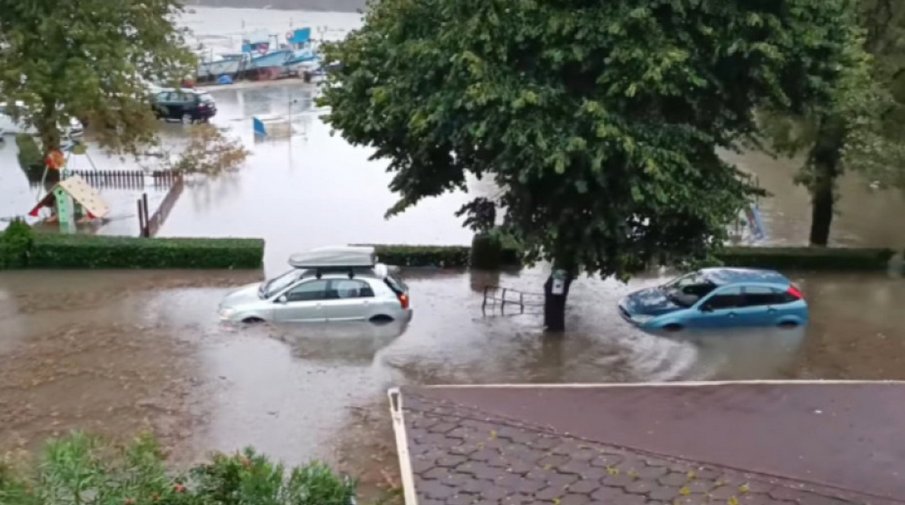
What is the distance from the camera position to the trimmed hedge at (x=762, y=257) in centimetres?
2448

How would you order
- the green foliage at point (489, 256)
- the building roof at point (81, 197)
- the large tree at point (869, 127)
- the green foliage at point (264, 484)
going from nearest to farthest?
the green foliage at point (264, 484) < the large tree at point (869, 127) < the green foliage at point (489, 256) < the building roof at point (81, 197)

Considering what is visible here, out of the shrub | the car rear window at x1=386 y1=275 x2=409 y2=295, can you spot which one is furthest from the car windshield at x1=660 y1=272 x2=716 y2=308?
the car rear window at x1=386 y1=275 x2=409 y2=295

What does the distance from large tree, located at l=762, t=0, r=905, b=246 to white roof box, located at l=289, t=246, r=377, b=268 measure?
980 cm

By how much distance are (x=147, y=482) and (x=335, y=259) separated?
12650mm

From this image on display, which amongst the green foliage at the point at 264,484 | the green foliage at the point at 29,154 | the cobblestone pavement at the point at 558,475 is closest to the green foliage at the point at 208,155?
the green foliage at the point at 29,154

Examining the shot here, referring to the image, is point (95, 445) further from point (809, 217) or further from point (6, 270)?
point (809, 217)

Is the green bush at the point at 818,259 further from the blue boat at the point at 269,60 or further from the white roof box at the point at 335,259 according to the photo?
the blue boat at the point at 269,60

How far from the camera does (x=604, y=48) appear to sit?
1538cm

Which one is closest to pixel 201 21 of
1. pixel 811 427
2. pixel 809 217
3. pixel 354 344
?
pixel 809 217

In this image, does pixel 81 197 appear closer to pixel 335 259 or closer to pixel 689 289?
pixel 335 259

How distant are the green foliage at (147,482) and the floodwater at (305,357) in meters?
5.96

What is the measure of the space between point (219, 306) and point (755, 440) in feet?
44.2

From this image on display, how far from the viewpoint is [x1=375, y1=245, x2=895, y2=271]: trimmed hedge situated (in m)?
24.5

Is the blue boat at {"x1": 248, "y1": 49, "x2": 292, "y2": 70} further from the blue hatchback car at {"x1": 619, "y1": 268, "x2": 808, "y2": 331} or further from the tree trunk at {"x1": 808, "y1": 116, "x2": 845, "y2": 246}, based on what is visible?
the blue hatchback car at {"x1": 619, "y1": 268, "x2": 808, "y2": 331}
